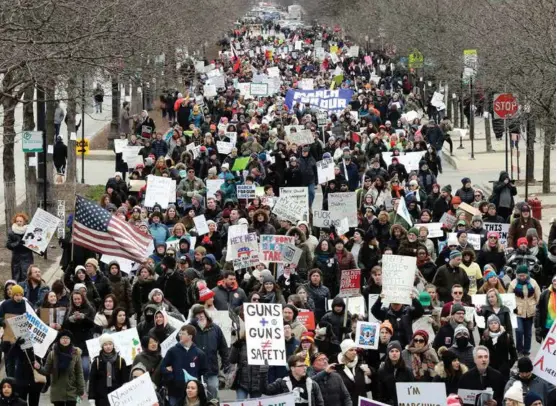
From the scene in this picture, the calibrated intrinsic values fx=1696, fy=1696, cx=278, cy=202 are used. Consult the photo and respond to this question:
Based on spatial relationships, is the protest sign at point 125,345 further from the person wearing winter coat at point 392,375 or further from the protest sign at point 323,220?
the protest sign at point 323,220

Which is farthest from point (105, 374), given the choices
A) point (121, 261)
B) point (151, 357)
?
point (121, 261)

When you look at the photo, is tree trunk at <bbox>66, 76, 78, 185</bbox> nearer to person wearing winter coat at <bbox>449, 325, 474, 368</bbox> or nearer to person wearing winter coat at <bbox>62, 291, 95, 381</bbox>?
person wearing winter coat at <bbox>62, 291, 95, 381</bbox>

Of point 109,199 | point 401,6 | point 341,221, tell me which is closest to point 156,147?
point 109,199

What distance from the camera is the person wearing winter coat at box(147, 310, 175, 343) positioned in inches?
649

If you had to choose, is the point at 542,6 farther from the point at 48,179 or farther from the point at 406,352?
the point at 406,352

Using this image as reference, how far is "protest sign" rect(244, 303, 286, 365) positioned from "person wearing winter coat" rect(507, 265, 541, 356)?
15.2 feet

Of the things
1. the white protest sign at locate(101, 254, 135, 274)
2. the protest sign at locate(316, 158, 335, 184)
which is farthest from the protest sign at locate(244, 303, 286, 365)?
the protest sign at locate(316, 158, 335, 184)

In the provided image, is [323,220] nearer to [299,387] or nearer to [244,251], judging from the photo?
[244,251]

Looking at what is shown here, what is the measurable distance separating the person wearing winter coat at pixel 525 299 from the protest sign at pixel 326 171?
11.5 meters

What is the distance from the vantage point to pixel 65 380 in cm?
1622

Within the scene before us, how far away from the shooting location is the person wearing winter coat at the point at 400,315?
17495 millimetres

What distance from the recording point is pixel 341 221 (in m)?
25.3

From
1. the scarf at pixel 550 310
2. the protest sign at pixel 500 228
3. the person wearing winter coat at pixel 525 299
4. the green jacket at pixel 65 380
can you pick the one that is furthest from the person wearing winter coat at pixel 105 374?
the protest sign at pixel 500 228

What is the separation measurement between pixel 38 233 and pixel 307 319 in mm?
5794
